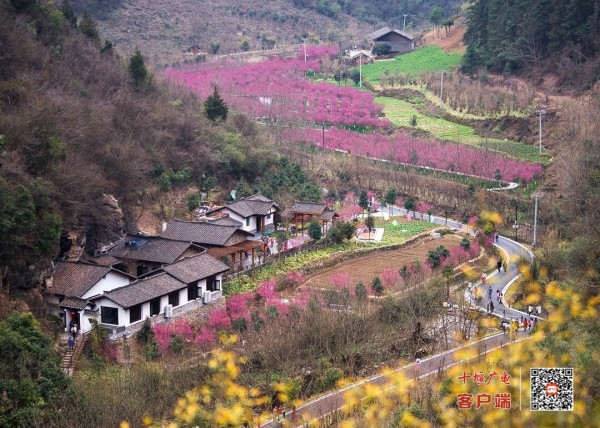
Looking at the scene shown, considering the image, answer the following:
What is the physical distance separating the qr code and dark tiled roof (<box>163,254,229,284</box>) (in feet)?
50.4

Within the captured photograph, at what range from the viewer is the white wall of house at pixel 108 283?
2260 cm

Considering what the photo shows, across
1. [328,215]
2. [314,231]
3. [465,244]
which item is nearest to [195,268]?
[314,231]

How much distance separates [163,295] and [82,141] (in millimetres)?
6614

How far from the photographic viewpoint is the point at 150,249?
2627cm

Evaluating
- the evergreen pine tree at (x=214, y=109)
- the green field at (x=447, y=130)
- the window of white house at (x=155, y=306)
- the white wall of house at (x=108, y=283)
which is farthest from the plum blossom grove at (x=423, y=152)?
the white wall of house at (x=108, y=283)

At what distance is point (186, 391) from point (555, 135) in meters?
28.8

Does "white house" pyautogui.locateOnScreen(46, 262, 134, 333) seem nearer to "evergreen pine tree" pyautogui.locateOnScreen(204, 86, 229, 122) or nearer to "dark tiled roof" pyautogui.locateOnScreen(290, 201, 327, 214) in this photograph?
"dark tiled roof" pyautogui.locateOnScreen(290, 201, 327, 214)

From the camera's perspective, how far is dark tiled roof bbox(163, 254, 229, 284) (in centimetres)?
2419

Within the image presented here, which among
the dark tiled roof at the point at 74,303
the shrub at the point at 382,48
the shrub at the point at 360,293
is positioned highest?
the shrub at the point at 382,48

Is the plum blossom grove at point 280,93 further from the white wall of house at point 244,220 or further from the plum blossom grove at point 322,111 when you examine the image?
the white wall of house at point 244,220

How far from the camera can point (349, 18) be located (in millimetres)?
85125

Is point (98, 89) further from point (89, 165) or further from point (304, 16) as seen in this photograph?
point (304, 16)

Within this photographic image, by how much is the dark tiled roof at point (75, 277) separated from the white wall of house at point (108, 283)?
0.15 m

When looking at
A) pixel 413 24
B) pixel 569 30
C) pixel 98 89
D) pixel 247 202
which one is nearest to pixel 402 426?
pixel 247 202
